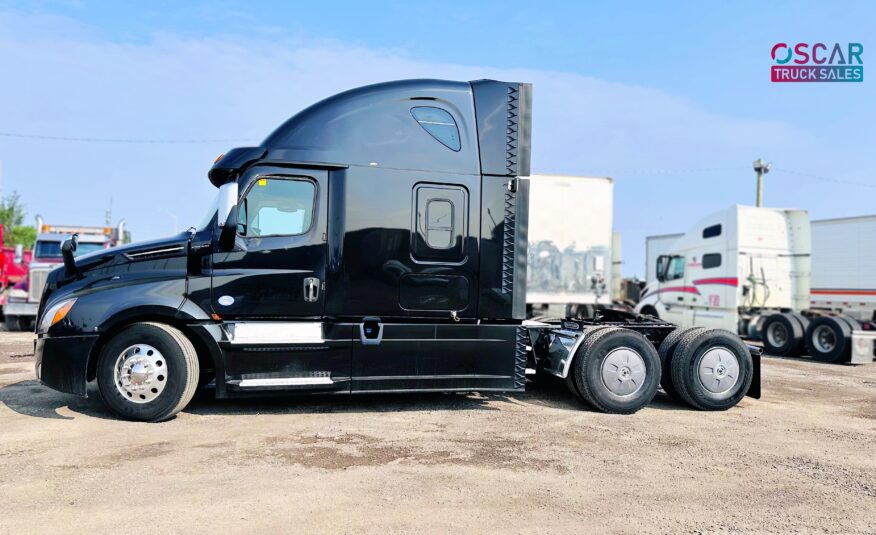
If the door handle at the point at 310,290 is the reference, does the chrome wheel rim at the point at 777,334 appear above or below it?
below

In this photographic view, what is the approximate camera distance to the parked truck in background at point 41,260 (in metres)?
15.7

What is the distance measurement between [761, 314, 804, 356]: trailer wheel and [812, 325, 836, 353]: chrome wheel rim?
13.4 inches

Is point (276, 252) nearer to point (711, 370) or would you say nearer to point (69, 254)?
point (69, 254)

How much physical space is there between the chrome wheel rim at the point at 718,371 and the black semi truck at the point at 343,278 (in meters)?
0.84

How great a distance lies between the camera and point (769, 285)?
1547cm

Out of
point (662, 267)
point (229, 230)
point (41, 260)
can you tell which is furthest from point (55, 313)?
point (662, 267)

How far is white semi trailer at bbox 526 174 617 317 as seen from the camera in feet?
50.5

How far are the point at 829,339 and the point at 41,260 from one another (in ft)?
64.5

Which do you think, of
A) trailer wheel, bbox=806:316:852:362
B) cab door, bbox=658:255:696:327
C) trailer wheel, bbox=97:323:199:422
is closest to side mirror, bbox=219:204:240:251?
trailer wheel, bbox=97:323:199:422

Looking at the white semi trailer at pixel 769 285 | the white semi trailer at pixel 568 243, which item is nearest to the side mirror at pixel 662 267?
the white semi trailer at pixel 769 285

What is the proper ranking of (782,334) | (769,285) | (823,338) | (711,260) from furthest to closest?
(711,260), (769,285), (782,334), (823,338)

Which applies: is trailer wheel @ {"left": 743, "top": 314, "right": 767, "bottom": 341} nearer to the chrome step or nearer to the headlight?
the chrome step

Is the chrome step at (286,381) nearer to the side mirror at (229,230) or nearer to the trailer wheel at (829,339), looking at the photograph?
the side mirror at (229,230)

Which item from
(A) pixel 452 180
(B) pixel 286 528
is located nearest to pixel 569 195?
(A) pixel 452 180
